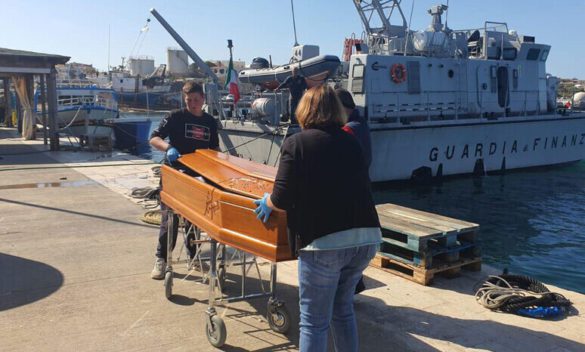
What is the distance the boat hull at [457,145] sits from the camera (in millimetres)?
14953

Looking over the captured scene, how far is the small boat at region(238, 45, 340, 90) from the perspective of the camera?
1372 cm

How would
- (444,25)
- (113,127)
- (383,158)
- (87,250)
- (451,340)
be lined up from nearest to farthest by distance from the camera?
(451,340) < (87,250) < (383,158) < (444,25) < (113,127)

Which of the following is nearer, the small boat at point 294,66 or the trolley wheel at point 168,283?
the trolley wheel at point 168,283

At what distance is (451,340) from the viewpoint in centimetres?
393

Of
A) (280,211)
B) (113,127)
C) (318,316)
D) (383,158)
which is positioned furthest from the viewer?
(113,127)

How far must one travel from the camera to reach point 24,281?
5.07 m

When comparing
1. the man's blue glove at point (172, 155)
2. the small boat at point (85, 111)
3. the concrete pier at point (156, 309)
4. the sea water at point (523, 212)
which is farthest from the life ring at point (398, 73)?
the man's blue glove at point (172, 155)

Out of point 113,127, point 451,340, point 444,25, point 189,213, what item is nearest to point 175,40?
point 113,127

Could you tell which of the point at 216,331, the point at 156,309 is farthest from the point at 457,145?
the point at 216,331

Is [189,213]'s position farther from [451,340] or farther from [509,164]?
[509,164]

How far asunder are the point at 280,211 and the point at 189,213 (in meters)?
1.23

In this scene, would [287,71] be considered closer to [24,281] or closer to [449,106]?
[449,106]

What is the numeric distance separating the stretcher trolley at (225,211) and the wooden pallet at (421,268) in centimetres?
172

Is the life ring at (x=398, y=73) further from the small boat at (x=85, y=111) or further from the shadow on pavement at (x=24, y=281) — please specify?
the shadow on pavement at (x=24, y=281)
